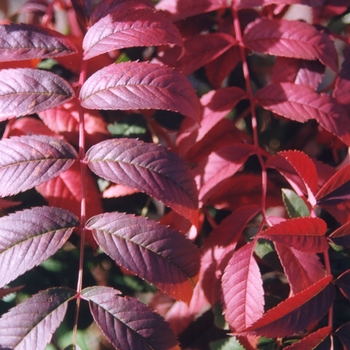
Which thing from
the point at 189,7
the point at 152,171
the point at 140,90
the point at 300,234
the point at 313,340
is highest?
the point at 189,7

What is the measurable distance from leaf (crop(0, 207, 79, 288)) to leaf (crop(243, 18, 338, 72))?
0.42m

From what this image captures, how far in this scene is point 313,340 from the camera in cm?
54

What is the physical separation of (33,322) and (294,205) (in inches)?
15.4

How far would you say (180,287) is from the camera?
0.55 metres

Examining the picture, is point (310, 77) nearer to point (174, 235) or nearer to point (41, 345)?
point (174, 235)

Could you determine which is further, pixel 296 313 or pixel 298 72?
pixel 298 72

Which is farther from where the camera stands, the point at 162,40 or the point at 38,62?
the point at 38,62

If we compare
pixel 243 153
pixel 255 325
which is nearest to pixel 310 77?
pixel 243 153

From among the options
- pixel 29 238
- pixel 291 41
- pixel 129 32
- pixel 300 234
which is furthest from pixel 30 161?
pixel 291 41

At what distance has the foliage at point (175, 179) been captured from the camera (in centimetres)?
53

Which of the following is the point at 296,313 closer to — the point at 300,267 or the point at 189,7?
the point at 300,267

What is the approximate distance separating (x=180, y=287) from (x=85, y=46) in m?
0.37

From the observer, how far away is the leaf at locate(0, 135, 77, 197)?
543 millimetres

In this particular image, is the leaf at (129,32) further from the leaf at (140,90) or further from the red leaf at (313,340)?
the red leaf at (313,340)
